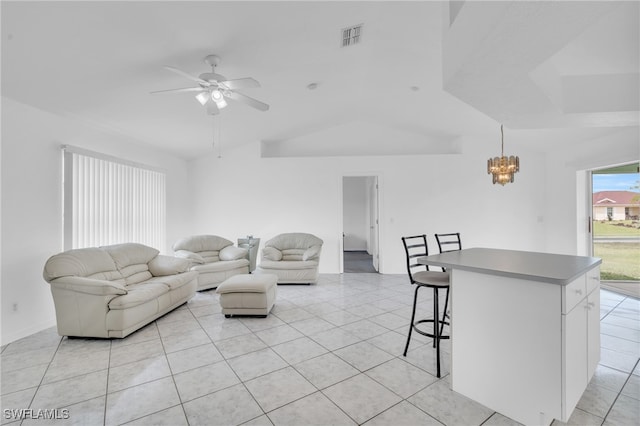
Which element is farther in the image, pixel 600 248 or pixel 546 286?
pixel 600 248

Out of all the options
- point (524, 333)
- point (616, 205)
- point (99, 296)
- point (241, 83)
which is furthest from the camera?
point (616, 205)

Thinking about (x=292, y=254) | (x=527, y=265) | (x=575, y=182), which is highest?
(x=575, y=182)

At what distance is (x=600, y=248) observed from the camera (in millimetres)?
5168

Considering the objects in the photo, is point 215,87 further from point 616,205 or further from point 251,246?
point 616,205

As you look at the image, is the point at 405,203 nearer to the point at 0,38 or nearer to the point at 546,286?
the point at 546,286

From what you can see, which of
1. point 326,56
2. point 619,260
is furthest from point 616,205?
point 326,56

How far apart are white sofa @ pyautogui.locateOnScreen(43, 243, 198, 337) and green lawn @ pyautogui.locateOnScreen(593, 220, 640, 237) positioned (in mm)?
7039

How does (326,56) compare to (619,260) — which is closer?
(326,56)

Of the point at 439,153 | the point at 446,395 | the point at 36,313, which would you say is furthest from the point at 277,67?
the point at 439,153

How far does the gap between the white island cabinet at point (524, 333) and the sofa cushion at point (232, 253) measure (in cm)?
393

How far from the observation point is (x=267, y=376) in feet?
7.57

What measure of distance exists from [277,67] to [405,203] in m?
3.93

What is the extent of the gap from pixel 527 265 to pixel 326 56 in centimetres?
305

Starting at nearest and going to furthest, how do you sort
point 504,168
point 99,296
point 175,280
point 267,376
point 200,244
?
point 267,376
point 99,296
point 504,168
point 175,280
point 200,244
